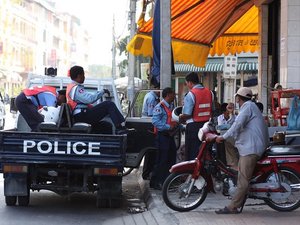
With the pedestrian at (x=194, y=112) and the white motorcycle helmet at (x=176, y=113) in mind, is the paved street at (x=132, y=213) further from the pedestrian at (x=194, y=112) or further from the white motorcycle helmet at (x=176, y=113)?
the white motorcycle helmet at (x=176, y=113)

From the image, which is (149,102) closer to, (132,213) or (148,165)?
(148,165)

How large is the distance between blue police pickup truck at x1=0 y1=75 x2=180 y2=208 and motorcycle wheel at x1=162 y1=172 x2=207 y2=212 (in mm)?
950

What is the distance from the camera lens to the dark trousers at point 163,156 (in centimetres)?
1091

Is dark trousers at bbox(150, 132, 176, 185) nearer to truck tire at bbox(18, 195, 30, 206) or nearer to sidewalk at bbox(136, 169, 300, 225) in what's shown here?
sidewalk at bbox(136, 169, 300, 225)

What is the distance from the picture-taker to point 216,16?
17.4 metres

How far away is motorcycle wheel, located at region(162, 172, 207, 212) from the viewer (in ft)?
28.3

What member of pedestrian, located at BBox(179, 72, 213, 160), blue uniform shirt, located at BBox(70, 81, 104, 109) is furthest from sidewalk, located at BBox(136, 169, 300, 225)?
blue uniform shirt, located at BBox(70, 81, 104, 109)

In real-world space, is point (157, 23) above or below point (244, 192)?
above

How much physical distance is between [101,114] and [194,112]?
153cm

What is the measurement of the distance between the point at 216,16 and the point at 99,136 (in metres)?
9.13

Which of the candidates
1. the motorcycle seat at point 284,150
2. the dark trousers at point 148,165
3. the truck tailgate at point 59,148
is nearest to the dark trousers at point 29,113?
the truck tailgate at point 59,148

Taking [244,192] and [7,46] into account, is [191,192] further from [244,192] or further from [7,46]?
[7,46]

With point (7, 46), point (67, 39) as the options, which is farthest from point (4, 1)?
point (67, 39)

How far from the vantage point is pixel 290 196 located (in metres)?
8.52
